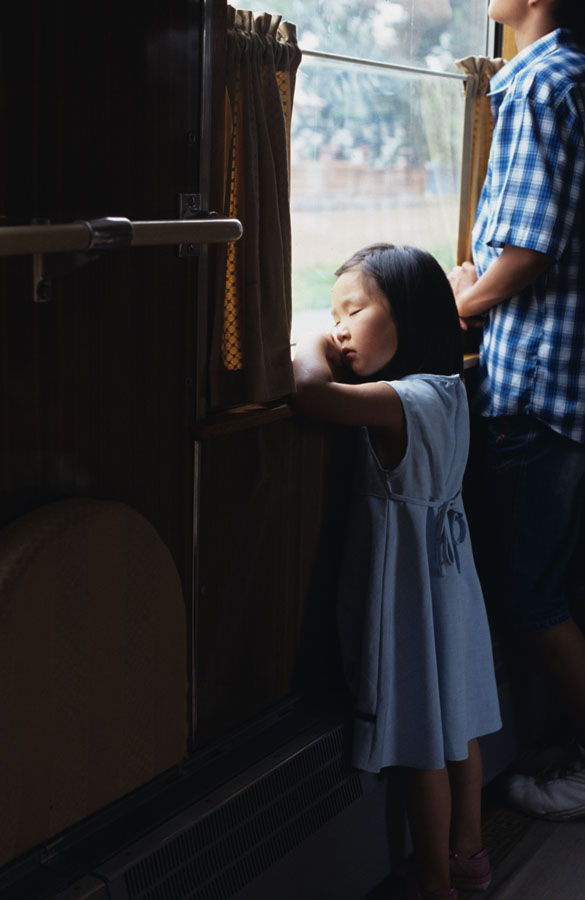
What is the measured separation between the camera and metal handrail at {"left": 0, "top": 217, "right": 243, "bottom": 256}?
104 cm

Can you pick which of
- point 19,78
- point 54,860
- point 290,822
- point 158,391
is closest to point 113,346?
point 158,391

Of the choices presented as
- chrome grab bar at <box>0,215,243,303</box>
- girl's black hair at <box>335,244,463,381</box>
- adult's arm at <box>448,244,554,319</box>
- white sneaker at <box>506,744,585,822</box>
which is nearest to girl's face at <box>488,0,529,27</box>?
adult's arm at <box>448,244,554,319</box>

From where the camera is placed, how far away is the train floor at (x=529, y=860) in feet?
6.48

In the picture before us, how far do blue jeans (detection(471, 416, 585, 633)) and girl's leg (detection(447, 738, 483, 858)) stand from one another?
39 centimetres

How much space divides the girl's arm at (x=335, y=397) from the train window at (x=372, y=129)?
23cm

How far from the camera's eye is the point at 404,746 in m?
1.84

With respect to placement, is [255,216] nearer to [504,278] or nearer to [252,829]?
[504,278]

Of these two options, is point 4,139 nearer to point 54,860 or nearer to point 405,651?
point 54,860

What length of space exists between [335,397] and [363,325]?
166mm

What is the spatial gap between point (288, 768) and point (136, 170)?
996 mm

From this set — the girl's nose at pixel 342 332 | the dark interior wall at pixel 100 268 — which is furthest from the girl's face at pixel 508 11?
the dark interior wall at pixel 100 268

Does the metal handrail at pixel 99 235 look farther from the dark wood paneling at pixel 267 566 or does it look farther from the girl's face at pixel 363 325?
the girl's face at pixel 363 325

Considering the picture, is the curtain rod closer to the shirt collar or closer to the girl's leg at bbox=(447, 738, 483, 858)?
the shirt collar

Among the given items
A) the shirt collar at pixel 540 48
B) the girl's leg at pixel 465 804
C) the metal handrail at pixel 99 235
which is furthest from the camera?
the shirt collar at pixel 540 48
